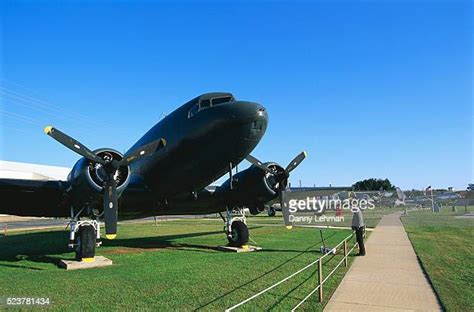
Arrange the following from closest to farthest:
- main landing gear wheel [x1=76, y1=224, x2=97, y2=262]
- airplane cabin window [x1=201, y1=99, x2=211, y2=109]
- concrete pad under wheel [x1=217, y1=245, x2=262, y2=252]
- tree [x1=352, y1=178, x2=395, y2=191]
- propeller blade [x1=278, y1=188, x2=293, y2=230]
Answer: main landing gear wheel [x1=76, y1=224, x2=97, y2=262] → airplane cabin window [x1=201, y1=99, x2=211, y2=109] → concrete pad under wheel [x1=217, y1=245, x2=262, y2=252] → propeller blade [x1=278, y1=188, x2=293, y2=230] → tree [x1=352, y1=178, x2=395, y2=191]

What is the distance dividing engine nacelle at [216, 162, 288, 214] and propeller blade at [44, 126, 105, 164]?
7.10 m

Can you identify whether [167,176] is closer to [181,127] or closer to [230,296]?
[181,127]

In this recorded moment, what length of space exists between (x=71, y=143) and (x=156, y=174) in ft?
12.5

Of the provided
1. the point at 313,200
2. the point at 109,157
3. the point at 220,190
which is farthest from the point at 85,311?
the point at 313,200

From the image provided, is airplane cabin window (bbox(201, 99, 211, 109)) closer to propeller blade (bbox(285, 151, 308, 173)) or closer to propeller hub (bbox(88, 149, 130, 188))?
propeller hub (bbox(88, 149, 130, 188))

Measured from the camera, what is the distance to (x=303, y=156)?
1834 cm

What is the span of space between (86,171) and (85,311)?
6.42 m

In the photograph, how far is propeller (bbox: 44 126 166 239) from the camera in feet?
41.4

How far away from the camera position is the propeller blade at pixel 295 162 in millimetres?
18016

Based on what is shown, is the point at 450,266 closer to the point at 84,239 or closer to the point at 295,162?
the point at 295,162

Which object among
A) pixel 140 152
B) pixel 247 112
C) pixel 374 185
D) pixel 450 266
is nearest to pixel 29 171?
pixel 140 152

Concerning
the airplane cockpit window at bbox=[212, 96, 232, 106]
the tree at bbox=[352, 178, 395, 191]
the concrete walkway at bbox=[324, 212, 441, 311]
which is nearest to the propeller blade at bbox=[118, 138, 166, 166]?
the airplane cockpit window at bbox=[212, 96, 232, 106]

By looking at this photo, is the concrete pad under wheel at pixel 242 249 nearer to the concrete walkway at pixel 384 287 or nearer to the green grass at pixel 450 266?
the concrete walkway at pixel 384 287

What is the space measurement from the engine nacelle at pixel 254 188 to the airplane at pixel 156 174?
6 centimetres
